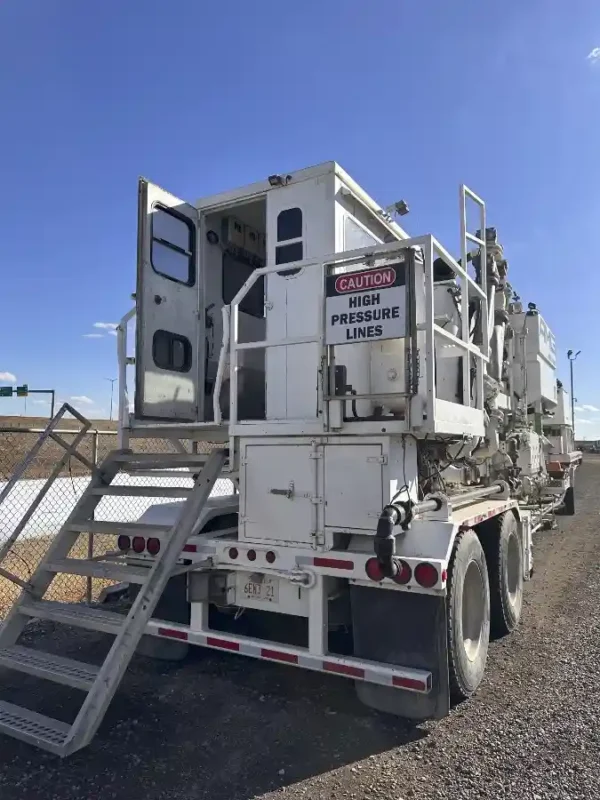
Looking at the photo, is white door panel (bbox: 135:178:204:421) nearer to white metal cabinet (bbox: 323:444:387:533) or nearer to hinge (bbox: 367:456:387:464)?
white metal cabinet (bbox: 323:444:387:533)

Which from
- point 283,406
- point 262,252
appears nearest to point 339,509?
point 283,406

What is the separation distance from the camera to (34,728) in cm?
352

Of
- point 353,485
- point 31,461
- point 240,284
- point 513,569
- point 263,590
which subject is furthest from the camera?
point 240,284

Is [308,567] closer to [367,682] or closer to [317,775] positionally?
[367,682]

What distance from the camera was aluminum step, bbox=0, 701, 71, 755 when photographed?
11.0ft

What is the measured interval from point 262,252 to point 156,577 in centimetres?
390

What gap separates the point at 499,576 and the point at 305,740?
2.61 meters

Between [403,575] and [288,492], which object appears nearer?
[403,575]

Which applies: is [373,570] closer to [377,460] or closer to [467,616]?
[377,460]

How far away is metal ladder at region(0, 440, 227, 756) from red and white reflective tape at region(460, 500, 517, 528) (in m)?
1.92

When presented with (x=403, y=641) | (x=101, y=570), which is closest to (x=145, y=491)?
(x=101, y=570)

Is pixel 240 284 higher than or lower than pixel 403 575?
higher

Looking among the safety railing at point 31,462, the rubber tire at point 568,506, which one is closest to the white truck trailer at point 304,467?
the safety railing at point 31,462

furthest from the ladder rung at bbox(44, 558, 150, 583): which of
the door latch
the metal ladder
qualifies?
the door latch
